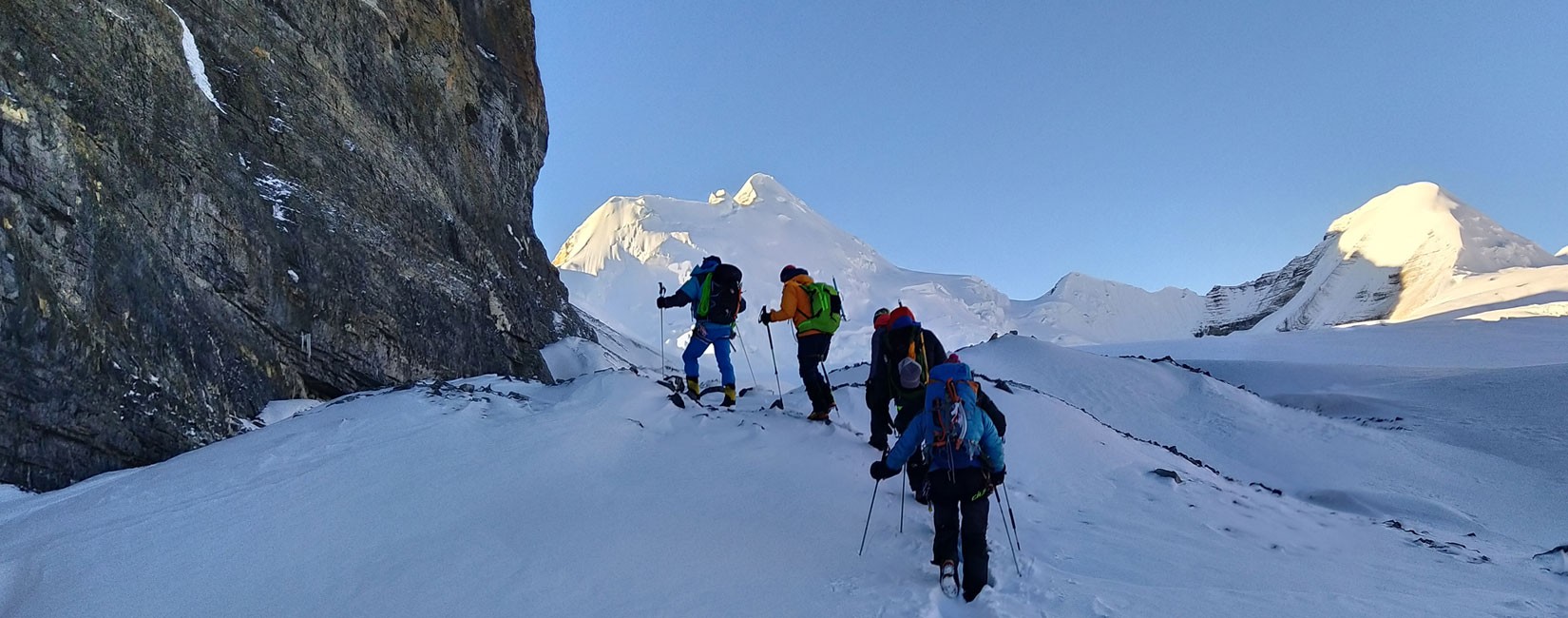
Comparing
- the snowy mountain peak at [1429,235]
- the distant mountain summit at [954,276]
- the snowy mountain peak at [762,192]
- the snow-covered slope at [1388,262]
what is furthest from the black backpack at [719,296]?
the snowy mountain peak at [1429,235]

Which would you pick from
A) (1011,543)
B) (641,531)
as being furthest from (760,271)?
(641,531)

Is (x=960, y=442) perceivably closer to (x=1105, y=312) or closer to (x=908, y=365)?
(x=908, y=365)

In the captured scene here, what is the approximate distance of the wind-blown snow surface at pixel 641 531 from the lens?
3.77m

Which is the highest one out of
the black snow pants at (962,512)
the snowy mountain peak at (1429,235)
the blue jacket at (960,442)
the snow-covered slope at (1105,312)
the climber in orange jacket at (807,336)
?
the snowy mountain peak at (1429,235)

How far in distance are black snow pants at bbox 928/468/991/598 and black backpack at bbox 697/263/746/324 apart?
386 cm

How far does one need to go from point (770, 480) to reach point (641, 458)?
112 cm

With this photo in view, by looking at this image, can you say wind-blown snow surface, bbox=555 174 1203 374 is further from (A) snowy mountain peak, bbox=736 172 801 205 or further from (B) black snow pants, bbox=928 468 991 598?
(B) black snow pants, bbox=928 468 991 598

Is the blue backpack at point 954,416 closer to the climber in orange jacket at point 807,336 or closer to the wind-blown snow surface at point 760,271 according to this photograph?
the climber in orange jacket at point 807,336

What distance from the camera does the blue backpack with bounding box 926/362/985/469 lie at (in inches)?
169

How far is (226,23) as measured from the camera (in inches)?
372

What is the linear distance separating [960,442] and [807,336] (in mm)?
3340

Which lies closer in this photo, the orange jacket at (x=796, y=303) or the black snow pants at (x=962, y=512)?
the black snow pants at (x=962, y=512)

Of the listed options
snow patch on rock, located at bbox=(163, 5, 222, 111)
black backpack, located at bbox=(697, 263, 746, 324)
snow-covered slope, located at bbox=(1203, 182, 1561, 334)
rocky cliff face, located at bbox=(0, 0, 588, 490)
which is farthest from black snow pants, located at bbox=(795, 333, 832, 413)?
snow-covered slope, located at bbox=(1203, 182, 1561, 334)

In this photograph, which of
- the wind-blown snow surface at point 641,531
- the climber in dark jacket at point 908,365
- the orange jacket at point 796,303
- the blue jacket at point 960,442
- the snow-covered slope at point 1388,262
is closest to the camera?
the wind-blown snow surface at point 641,531
